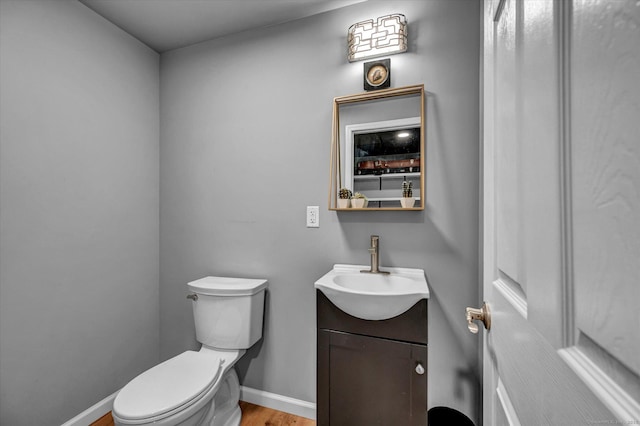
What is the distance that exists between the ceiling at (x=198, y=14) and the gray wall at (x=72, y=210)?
0.45 feet

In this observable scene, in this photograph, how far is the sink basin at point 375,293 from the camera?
3.73 ft

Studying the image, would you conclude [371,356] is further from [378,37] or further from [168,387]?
[378,37]

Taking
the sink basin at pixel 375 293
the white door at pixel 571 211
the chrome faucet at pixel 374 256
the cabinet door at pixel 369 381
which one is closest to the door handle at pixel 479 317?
the white door at pixel 571 211

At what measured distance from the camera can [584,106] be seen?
0.97 ft

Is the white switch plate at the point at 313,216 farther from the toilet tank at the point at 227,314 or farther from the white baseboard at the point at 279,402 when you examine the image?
the white baseboard at the point at 279,402

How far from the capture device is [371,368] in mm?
1215

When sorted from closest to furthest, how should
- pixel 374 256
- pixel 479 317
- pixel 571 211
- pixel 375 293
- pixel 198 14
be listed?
pixel 571 211 < pixel 479 317 < pixel 375 293 < pixel 374 256 < pixel 198 14

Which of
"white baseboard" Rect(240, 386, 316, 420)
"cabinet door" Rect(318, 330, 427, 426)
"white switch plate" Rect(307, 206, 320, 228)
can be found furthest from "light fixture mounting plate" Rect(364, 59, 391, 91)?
"white baseboard" Rect(240, 386, 316, 420)

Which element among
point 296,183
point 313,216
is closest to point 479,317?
point 313,216

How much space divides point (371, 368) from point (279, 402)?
855 millimetres

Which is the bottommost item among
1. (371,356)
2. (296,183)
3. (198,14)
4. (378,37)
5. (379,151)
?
(371,356)

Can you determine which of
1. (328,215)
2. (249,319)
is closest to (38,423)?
(249,319)

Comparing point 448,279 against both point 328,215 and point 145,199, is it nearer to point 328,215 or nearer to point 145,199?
point 328,215

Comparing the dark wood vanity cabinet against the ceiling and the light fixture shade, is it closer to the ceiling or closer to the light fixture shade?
the light fixture shade
